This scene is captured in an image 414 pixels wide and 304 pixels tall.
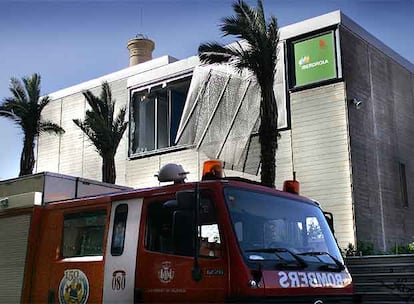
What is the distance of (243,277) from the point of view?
15.9 ft

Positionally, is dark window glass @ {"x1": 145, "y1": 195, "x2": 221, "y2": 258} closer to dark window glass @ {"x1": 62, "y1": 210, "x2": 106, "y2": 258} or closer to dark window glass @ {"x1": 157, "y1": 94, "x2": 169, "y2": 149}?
dark window glass @ {"x1": 62, "y1": 210, "x2": 106, "y2": 258}

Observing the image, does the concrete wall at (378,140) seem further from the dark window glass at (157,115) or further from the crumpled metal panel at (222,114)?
the dark window glass at (157,115)

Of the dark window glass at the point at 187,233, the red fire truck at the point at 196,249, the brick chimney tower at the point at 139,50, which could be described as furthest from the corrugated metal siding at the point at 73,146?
the dark window glass at the point at 187,233

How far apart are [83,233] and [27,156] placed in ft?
60.2

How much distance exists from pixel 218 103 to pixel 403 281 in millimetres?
13543

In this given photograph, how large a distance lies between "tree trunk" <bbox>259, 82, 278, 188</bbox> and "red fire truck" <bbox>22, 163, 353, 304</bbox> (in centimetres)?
Result: 958

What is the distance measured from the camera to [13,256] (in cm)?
712

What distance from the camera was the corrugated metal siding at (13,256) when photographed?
22.9 ft

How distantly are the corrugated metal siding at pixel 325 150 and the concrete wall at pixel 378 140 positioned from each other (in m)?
0.30

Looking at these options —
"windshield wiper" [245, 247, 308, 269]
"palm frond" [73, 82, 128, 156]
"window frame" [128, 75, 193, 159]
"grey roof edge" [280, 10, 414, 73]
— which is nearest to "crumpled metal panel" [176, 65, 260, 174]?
"window frame" [128, 75, 193, 159]

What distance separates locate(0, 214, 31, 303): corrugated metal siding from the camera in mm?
6969

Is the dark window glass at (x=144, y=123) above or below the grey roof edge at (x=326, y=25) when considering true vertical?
below

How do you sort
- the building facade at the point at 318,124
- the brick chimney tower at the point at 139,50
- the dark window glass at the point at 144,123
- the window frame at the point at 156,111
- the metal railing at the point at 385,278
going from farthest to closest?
the brick chimney tower at the point at 139,50, the dark window glass at the point at 144,123, the window frame at the point at 156,111, the building facade at the point at 318,124, the metal railing at the point at 385,278

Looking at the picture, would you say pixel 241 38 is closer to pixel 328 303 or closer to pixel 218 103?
pixel 218 103
